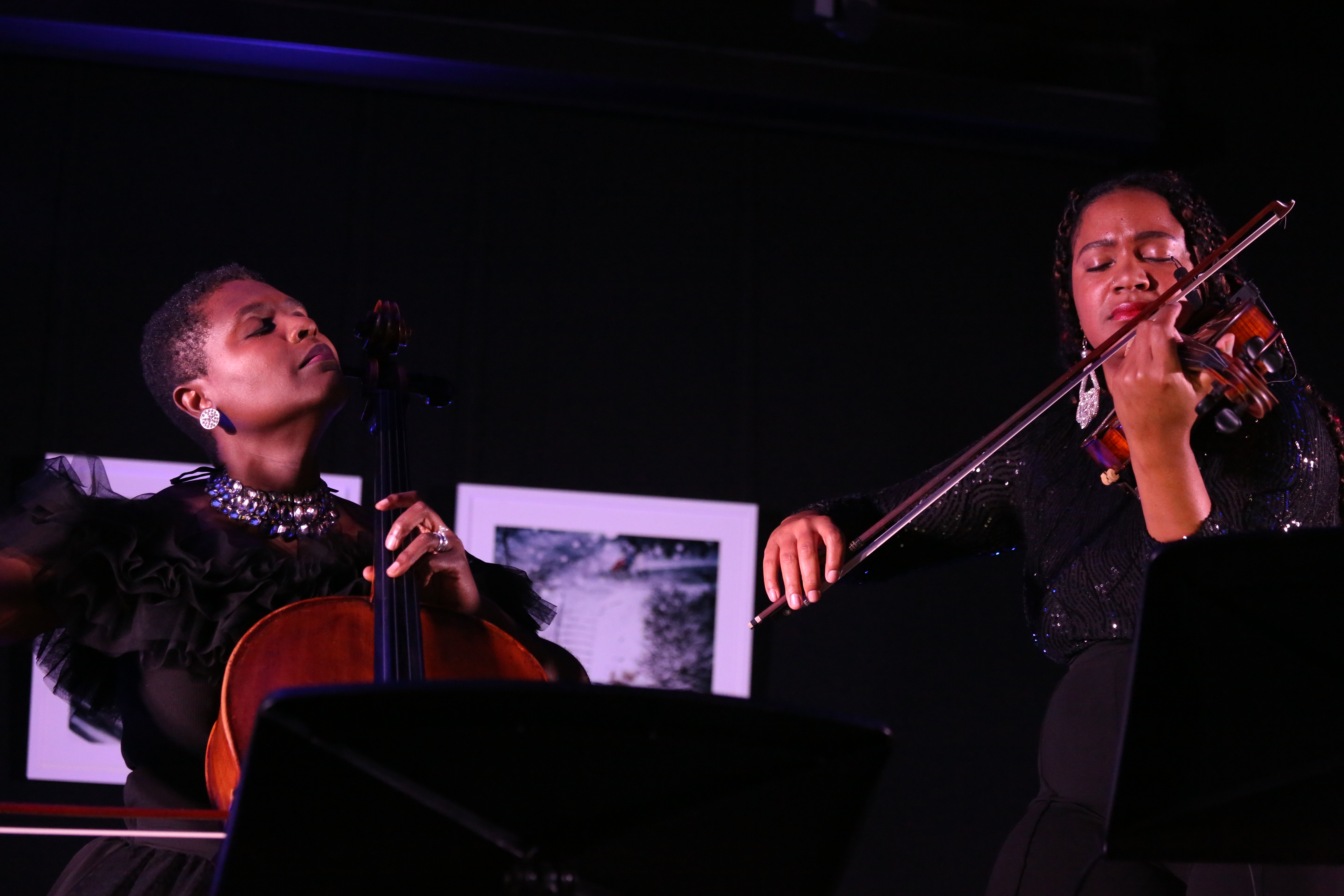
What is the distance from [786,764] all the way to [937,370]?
2456 mm

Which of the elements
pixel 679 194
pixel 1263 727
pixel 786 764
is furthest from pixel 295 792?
pixel 679 194

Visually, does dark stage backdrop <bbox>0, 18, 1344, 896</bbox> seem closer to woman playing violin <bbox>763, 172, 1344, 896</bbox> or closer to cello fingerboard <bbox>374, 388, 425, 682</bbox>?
cello fingerboard <bbox>374, 388, 425, 682</bbox>

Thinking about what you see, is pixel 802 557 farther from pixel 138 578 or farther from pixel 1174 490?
pixel 138 578

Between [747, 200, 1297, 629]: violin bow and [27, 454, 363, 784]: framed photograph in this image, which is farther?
[27, 454, 363, 784]: framed photograph

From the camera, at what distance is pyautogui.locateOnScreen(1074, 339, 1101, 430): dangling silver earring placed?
5.64ft

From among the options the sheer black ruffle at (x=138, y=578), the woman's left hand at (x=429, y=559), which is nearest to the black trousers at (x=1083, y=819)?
the woman's left hand at (x=429, y=559)

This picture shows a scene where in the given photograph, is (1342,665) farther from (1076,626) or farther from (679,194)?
(679,194)

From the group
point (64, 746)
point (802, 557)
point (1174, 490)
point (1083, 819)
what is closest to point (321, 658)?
point (802, 557)

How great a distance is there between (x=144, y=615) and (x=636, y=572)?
146 cm

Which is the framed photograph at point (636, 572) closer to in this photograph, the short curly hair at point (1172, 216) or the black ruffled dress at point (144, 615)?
the black ruffled dress at point (144, 615)

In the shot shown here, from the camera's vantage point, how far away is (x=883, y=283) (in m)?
3.37

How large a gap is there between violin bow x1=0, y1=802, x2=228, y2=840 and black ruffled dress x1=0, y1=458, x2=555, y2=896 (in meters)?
0.18

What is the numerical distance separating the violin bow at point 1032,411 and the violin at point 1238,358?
0.06 m

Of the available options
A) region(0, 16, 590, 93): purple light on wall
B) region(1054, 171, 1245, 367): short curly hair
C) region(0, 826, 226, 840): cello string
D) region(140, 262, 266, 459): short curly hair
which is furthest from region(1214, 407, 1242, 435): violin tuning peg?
region(0, 16, 590, 93): purple light on wall
